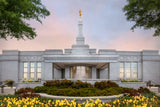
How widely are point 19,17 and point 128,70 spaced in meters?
25.2

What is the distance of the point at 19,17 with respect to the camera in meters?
13.3

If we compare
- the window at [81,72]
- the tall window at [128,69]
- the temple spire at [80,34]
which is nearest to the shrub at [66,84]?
the temple spire at [80,34]

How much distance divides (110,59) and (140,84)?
7.67m

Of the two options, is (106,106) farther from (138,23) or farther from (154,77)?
(154,77)

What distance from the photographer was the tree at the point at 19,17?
12258 mm

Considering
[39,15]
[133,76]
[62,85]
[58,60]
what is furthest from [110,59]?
[39,15]

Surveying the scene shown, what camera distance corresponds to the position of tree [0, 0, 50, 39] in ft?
40.2

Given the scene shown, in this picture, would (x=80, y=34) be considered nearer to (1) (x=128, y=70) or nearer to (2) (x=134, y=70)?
(1) (x=128, y=70)

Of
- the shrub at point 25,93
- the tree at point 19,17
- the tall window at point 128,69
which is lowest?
the shrub at point 25,93

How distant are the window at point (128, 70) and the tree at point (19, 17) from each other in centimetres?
2172

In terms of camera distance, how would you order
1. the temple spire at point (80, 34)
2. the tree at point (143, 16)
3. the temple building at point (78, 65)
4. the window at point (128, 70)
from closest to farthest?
the tree at point (143, 16) < the temple spire at point (80, 34) < the temple building at point (78, 65) < the window at point (128, 70)

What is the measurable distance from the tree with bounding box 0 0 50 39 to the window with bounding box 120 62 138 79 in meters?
21.7

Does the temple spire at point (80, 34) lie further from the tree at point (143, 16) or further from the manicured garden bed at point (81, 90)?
the tree at point (143, 16)

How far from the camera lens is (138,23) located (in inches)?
543
